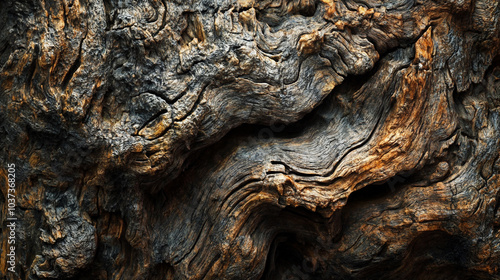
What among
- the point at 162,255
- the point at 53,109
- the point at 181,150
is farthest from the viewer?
the point at 162,255

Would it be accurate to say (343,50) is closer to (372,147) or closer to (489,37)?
(372,147)

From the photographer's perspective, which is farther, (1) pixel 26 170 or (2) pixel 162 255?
(2) pixel 162 255

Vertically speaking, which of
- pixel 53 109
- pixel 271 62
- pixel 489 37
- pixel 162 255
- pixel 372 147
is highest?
pixel 489 37

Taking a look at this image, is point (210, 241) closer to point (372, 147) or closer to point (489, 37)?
point (372, 147)

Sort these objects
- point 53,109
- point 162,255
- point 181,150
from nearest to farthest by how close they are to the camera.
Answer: point 53,109 < point 181,150 < point 162,255

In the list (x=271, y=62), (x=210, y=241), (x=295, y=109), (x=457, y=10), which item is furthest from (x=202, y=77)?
(x=457, y=10)

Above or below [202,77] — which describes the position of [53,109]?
below
